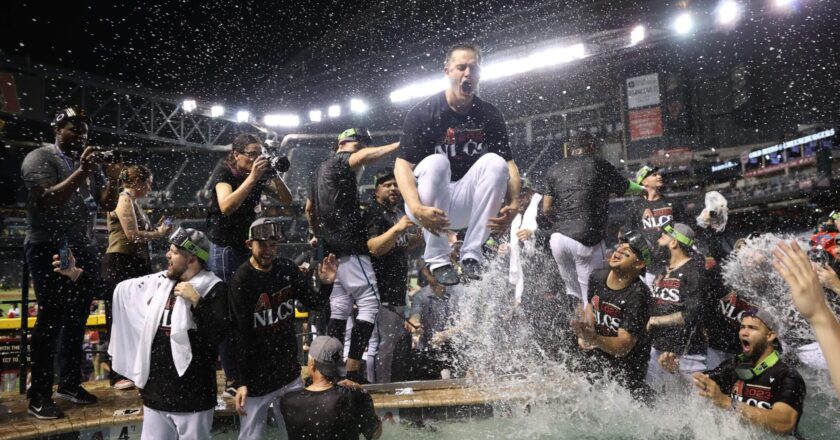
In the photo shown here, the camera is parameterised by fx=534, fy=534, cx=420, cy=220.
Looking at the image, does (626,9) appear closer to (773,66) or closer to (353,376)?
(773,66)

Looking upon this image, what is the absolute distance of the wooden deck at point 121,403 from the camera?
4059 mm

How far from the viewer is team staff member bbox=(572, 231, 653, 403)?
462cm

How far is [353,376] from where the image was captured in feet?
16.1

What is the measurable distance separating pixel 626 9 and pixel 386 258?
18.4 meters

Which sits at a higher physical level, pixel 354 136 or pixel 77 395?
pixel 354 136

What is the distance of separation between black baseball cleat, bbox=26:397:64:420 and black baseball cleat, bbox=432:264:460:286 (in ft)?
10.5

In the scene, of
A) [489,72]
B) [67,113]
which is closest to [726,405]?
[67,113]

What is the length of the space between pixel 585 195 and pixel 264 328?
3183mm

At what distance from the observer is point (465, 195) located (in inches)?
148

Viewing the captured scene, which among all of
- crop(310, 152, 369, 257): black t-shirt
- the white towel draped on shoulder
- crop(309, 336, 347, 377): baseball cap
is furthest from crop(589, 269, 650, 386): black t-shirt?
the white towel draped on shoulder

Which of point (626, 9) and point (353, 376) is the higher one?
point (626, 9)

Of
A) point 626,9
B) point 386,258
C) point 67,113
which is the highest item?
point 626,9

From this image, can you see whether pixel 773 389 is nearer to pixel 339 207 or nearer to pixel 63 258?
pixel 339 207

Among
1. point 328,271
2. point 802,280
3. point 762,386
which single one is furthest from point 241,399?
point 762,386
